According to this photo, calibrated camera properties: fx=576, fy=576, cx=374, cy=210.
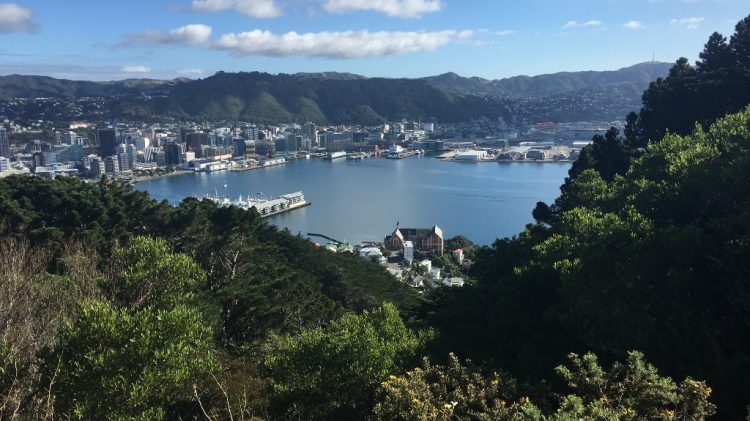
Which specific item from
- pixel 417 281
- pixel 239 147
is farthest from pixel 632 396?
pixel 239 147

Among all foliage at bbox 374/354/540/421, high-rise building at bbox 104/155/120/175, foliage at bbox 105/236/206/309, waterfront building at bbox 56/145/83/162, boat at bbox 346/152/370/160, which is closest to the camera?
foliage at bbox 374/354/540/421

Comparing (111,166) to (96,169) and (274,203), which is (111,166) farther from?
(274,203)

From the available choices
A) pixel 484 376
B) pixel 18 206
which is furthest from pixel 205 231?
pixel 484 376

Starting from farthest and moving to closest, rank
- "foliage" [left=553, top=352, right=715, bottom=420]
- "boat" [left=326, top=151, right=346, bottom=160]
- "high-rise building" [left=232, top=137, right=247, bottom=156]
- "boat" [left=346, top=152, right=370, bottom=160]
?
"high-rise building" [left=232, top=137, right=247, bottom=156], "boat" [left=346, top=152, right=370, bottom=160], "boat" [left=326, top=151, right=346, bottom=160], "foliage" [left=553, top=352, right=715, bottom=420]

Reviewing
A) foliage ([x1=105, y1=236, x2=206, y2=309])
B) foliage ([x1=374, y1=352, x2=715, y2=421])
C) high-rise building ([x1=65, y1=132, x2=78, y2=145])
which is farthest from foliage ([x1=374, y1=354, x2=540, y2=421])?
high-rise building ([x1=65, y1=132, x2=78, y2=145])

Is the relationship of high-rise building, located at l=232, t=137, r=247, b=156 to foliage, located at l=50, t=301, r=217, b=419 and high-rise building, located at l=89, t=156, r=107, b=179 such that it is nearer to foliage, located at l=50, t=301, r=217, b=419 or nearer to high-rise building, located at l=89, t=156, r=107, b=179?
high-rise building, located at l=89, t=156, r=107, b=179

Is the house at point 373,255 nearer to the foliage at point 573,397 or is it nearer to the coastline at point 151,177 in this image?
the foliage at point 573,397
